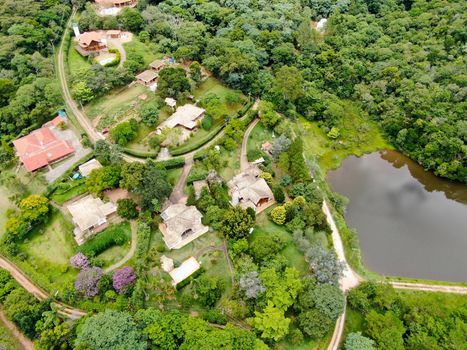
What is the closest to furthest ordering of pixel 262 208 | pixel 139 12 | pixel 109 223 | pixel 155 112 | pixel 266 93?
pixel 109 223, pixel 262 208, pixel 155 112, pixel 266 93, pixel 139 12

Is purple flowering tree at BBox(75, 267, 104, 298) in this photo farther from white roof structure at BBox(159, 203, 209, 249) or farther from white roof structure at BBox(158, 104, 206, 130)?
white roof structure at BBox(158, 104, 206, 130)

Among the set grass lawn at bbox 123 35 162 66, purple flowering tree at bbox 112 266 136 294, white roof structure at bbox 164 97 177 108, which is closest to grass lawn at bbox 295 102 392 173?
white roof structure at bbox 164 97 177 108

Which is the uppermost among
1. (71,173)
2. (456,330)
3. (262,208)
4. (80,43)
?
(80,43)

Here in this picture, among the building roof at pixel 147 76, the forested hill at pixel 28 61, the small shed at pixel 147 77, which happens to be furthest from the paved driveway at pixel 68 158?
the building roof at pixel 147 76

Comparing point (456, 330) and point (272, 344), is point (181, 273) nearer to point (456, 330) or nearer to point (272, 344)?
point (272, 344)

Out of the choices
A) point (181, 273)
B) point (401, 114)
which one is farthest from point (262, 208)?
point (401, 114)

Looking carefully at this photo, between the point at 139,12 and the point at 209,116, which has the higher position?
the point at 139,12

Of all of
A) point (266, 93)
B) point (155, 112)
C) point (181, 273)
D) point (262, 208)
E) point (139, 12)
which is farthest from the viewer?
point (139, 12)
